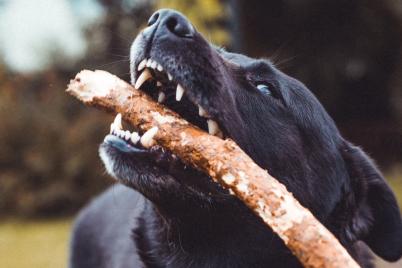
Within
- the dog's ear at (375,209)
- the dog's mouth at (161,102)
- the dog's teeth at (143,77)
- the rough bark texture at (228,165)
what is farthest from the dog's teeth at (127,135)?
the dog's ear at (375,209)

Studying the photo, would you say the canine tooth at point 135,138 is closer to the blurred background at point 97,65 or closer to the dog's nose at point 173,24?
the dog's nose at point 173,24

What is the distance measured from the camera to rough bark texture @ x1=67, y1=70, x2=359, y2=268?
7.41ft

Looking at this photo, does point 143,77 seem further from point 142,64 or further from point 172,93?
point 172,93

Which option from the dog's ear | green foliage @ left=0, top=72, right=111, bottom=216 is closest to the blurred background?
green foliage @ left=0, top=72, right=111, bottom=216

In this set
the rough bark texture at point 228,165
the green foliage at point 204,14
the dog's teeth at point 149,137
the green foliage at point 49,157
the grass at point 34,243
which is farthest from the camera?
the green foliage at point 49,157

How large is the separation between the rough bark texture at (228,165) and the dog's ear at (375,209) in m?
1.19

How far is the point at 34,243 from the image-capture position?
11.4 m

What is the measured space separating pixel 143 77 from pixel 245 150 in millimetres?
579

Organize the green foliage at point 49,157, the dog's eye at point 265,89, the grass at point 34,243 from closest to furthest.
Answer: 1. the dog's eye at point 265,89
2. the grass at point 34,243
3. the green foliage at point 49,157

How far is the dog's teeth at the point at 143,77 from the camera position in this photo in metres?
2.95

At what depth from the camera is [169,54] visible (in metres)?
2.90

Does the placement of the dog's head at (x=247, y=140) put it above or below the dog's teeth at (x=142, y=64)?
below

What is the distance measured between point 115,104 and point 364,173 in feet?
4.93

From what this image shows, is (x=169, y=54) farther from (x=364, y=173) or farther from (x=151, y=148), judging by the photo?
(x=364, y=173)
